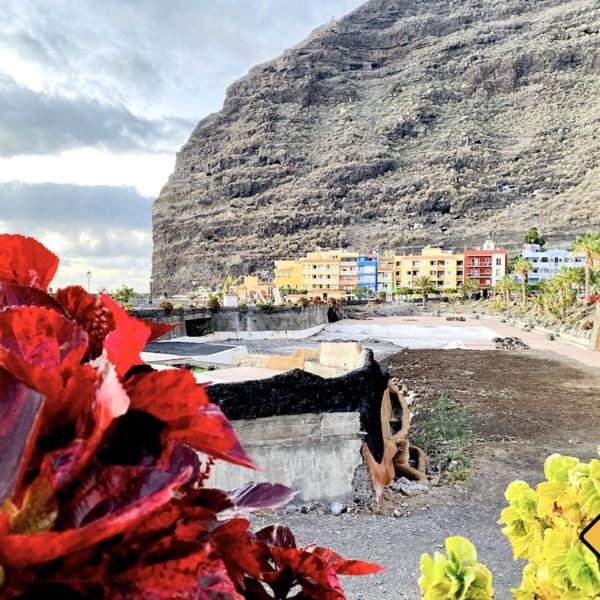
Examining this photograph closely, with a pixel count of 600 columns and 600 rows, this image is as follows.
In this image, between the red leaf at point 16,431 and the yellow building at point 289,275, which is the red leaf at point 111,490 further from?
the yellow building at point 289,275

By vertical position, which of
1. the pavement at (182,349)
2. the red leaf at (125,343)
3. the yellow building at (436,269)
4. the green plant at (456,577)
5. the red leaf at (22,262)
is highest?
the yellow building at (436,269)

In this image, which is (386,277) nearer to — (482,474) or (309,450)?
(482,474)

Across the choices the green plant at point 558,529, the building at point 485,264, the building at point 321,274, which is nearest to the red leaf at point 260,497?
the green plant at point 558,529

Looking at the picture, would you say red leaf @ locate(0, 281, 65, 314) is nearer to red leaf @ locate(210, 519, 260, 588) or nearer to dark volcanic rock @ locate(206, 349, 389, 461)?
red leaf @ locate(210, 519, 260, 588)

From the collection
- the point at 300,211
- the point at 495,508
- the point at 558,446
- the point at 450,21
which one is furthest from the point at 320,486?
the point at 450,21

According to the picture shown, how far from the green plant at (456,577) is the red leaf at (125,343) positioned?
1.21 metres

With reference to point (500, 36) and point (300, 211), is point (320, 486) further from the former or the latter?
point (500, 36)

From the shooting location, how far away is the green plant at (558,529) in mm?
1491

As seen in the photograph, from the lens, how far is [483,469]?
6.90m

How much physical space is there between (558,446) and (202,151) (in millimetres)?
138201

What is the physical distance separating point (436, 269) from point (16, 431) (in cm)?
8628

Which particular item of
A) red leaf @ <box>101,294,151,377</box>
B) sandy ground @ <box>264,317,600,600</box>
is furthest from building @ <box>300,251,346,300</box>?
red leaf @ <box>101,294,151,377</box>

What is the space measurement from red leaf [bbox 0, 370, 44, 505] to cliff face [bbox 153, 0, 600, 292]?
308ft

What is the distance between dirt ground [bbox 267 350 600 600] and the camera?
4188 millimetres
